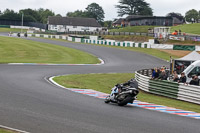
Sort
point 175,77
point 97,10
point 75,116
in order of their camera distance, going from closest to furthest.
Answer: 1. point 75,116
2. point 175,77
3. point 97,10

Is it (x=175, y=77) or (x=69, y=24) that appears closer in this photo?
(x=175, y=77)

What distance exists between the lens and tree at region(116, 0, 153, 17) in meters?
134

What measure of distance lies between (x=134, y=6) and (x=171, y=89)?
392 ft

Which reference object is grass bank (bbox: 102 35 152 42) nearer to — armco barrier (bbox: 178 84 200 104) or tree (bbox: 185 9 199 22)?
armco barrier (bbox: 178 84 200 104)

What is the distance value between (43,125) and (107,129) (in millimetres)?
2023

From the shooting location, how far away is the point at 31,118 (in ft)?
35.9

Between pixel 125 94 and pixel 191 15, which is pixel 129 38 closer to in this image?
pixel 125 94

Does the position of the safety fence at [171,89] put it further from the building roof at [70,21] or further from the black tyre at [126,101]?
the building roof at [70,21]

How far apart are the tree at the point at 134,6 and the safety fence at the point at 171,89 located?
11560cm

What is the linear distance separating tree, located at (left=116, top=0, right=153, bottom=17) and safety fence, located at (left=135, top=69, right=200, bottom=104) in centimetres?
11560

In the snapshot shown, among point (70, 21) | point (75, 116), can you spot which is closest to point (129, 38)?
point (75, 116)

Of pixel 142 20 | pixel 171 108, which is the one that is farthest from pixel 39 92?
pixel 142 20

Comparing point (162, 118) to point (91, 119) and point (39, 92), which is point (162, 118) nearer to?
point (91, 119)

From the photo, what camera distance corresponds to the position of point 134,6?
135000 millimetres
